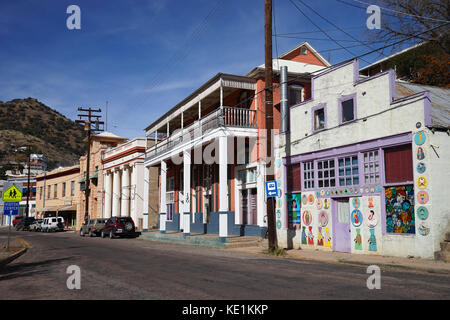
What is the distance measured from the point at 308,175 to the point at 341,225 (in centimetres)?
286

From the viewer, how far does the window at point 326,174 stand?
1694 cm

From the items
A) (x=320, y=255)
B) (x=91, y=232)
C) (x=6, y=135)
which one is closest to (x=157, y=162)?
(x=91, y=232)

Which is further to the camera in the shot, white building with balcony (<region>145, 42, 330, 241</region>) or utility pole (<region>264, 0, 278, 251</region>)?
white building with balcony (<region>145, 42, 330, 241</region>)

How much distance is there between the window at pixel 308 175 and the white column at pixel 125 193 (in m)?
27.1

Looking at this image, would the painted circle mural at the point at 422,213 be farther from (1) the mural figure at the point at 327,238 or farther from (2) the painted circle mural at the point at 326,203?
(1) the mural figure at the point at 327,238

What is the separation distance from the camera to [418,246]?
42.6 ft

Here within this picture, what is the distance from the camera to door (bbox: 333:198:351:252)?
16.0 metres

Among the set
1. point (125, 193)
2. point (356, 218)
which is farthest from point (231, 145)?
point (125, 193)

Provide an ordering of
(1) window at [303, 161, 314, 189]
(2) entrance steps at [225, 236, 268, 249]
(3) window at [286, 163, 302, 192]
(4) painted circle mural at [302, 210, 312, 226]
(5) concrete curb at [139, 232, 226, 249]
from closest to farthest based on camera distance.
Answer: (4) painted circle mural at [302, 210, 312, 226] < (1) window at [303, 161, 314, 189] < (3) window at [286, 163, 302, 192] < (2) entrance steps at [225, 236, 268, 249] < (5) concrete curb at [139, 232, 226, 249]

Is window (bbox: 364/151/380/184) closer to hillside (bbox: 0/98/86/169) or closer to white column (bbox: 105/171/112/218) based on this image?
white column (bbox: 105/171/112/218)

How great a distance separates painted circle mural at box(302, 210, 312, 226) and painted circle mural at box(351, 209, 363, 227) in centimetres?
248

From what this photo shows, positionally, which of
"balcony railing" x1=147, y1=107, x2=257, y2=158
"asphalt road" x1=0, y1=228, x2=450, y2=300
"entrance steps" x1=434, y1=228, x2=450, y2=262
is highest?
"balcony railing" x1=147, y1=107, x2=257, y2=158

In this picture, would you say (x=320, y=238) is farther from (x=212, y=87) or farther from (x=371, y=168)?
(x=212, y=87)

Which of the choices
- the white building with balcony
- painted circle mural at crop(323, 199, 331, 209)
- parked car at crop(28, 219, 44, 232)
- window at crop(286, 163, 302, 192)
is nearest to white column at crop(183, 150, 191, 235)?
the white building with balcony
